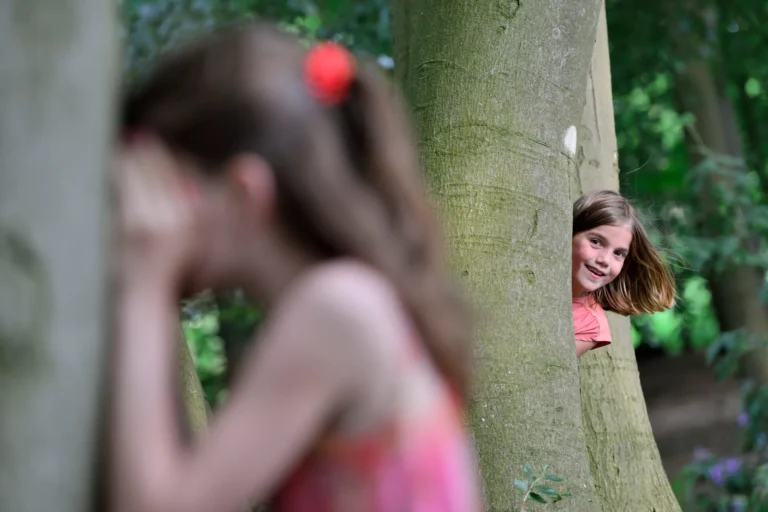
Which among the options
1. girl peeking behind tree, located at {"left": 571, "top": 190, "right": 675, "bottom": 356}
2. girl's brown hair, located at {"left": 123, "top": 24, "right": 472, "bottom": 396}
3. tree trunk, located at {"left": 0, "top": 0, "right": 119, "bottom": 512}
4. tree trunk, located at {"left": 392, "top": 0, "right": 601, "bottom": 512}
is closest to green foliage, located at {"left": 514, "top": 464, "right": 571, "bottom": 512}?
tree trunk, located at {"left": 392, "top": 0, "right": 601, "bottom": 512}

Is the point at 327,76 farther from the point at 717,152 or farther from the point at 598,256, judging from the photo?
the point at 717,152

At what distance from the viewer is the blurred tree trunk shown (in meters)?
7.68

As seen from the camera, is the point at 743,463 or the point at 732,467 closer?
the point at 732,467

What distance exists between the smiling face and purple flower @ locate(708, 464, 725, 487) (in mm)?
3294

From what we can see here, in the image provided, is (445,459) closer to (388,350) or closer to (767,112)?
(388,350)

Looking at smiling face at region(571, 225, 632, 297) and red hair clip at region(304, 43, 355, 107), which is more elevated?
smiling face at region(571, 225, 632, 297)

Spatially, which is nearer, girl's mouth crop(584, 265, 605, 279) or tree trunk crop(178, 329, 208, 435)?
tree trunk crop(178, 329, 208, 435)

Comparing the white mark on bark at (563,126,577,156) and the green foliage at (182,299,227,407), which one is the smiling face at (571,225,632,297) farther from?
the green foliage at (182,299,227,407)

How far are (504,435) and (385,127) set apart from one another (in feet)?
5.98

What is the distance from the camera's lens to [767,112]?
9250 millimetres

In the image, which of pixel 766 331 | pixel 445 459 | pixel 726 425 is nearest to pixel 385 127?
pixel 445 459

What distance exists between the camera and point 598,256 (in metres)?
4.36

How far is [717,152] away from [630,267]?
419 cm

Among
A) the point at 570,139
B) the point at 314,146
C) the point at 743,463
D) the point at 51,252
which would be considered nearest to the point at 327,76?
the point at 314,146
